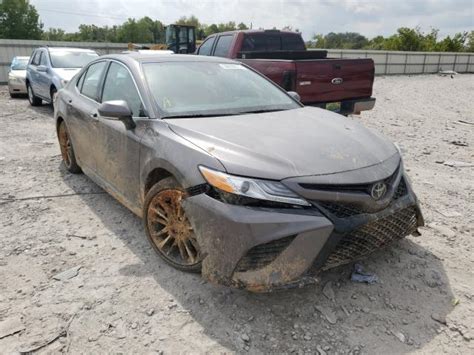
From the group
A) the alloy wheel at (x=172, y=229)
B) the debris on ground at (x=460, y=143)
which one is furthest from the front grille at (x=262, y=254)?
the debris on ground at (x=460, y=143)

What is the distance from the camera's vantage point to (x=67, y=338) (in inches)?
94.0

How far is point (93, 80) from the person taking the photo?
4.30m

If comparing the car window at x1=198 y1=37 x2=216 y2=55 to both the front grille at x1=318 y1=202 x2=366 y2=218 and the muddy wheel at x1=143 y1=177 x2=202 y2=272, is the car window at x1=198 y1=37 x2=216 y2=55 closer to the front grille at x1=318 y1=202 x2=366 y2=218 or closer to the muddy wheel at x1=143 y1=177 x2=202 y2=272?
the muddy wheel at x1=143 y1=177 x2=202 y2=272

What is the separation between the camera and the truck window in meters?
9.25

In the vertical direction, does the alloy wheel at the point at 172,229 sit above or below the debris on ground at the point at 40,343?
above

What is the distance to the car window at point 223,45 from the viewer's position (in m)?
8.63

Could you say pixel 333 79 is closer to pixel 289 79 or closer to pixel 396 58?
pixel 289 79

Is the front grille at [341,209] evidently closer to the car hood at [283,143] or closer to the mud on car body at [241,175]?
the mud on car body at [241,175]

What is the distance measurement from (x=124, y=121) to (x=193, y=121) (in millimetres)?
637

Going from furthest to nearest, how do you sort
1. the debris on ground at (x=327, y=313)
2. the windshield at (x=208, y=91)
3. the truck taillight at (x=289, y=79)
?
the truck taillight at (x=289, y=79) < the windshield at (x=208, y=91) < the debris on ground at (x=327, y=313)

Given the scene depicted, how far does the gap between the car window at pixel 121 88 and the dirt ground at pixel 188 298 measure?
113 centimetres

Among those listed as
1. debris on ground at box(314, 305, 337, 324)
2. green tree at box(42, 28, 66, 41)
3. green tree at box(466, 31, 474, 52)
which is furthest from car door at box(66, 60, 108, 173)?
green tree at box(42, 28, 66, 41)

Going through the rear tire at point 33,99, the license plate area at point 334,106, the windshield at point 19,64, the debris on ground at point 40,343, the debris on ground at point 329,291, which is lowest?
the debris on ground at point 40,343

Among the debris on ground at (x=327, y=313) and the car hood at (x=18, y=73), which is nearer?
the debris on ground at (x=327, y=313)
